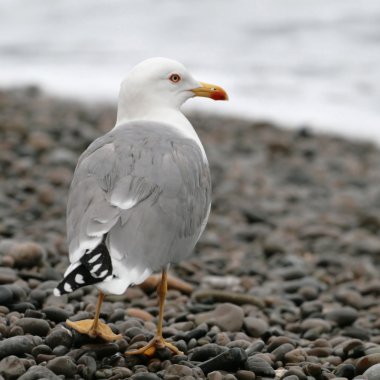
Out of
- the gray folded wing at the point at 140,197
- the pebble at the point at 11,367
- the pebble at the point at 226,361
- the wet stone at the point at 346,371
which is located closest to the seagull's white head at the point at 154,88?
the gray folded wing at the point at 140,197

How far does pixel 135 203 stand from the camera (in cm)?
380

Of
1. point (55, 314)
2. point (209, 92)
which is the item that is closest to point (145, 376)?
point (55, 314)

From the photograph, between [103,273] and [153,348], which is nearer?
[103,273]

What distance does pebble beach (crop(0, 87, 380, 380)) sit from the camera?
13.4 feet

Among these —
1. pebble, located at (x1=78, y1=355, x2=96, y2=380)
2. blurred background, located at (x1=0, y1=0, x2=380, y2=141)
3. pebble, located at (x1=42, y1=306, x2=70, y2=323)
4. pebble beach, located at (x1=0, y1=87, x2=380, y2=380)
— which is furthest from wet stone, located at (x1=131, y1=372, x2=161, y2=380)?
blurred background, located at (x1=0, y1=0, x2=380, y2=141)

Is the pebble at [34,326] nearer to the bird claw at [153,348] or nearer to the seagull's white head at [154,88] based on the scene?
the bird claw at [153,348]

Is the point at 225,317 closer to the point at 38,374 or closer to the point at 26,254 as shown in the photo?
the point at 26,254

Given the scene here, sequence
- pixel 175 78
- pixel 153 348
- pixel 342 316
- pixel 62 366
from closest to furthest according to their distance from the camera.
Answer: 1. pixel 62 366
2. pixel 153 348
3. pixel 175 78
4. pixel 342 316

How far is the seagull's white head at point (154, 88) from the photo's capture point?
4.66 m

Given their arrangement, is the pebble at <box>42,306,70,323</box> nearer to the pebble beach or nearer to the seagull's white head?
the pebble beach

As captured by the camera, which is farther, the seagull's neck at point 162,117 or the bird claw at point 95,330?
the seagull's neck at point 162,117

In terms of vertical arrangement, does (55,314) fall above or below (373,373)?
above

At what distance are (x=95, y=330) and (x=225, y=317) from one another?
3.64ft

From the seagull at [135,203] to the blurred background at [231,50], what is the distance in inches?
333
